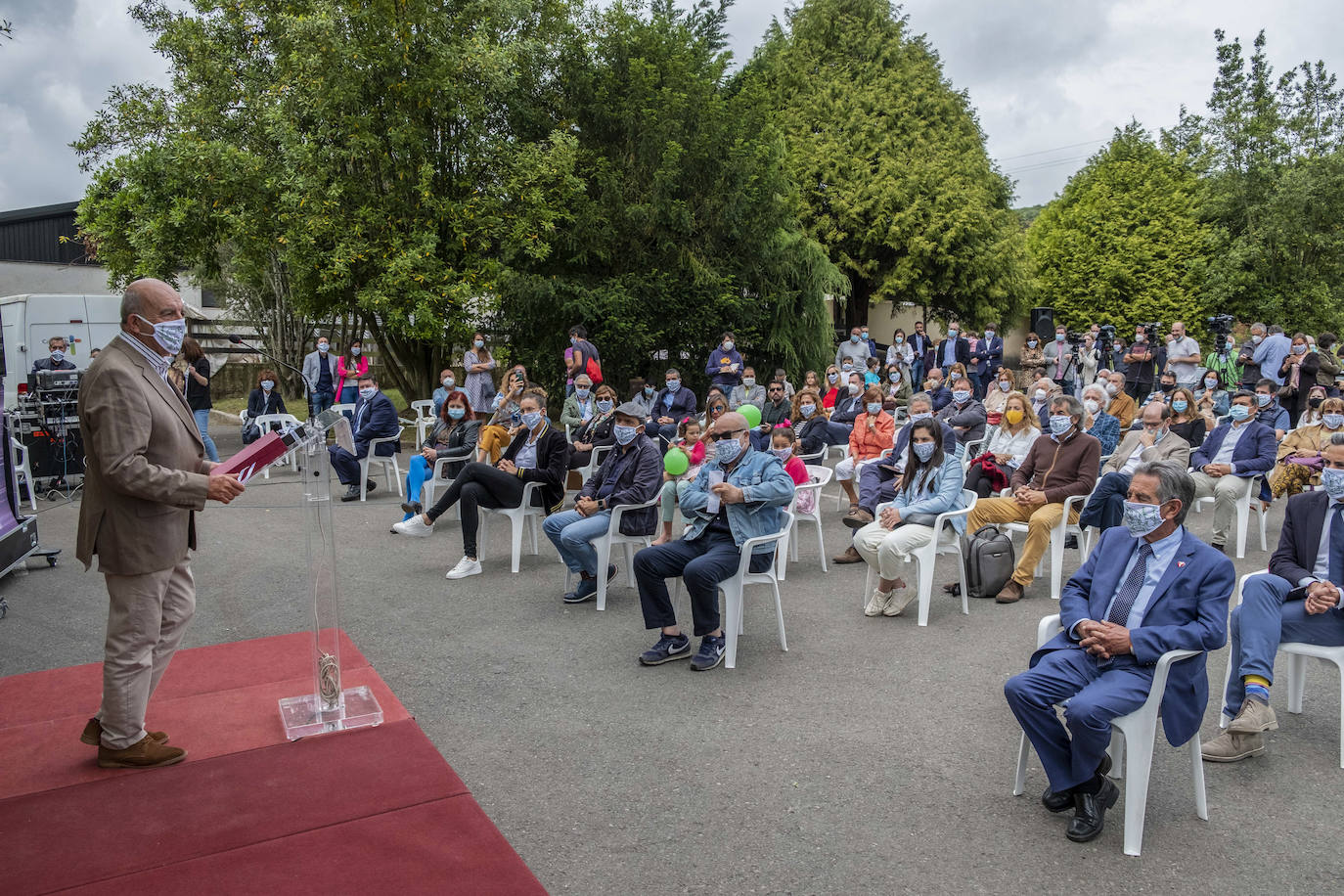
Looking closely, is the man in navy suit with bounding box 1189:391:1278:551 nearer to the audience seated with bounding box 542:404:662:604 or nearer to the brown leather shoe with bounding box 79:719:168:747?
the audience seated with bounding box 542:404:662:604

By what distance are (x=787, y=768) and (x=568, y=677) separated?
1.48 metres

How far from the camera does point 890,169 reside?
23.6 m

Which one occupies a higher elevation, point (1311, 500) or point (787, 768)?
point (1311, 500)

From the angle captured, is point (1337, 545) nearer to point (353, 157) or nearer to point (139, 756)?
point (139, 756)

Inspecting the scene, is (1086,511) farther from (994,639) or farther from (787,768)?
(787,768)

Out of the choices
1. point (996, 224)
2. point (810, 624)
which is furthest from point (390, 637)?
point (996, 224)

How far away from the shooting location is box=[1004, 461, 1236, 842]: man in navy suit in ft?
11.4

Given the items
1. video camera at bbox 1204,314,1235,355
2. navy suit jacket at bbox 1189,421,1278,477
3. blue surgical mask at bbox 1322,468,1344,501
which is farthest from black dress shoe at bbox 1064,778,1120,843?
video camera at bbox 1204,314,1235,355

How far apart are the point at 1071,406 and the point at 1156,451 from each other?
129 centimetres

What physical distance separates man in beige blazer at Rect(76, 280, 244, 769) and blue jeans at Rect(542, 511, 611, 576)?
3.05 m

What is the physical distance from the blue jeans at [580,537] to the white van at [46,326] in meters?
11.2

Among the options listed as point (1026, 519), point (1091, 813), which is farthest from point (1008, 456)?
point (1091, 813)

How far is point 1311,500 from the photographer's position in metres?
4.34

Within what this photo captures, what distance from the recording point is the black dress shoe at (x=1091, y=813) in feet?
11.3
